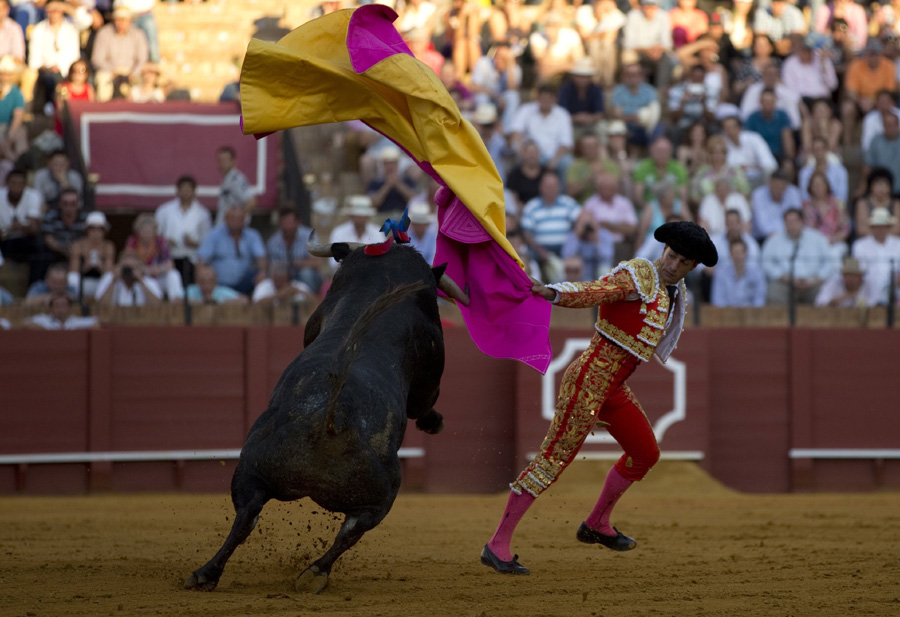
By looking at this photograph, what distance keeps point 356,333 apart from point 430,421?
90cm

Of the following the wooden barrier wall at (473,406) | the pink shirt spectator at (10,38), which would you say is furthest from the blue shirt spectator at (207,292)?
the pink shirt spectator at (10,38)

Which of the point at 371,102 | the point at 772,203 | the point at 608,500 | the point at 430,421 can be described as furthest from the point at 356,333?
the point at 772,203

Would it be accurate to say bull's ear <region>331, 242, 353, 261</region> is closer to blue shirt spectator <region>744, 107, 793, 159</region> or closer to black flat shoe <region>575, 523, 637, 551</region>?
black flat shoe <region>575, 523, 637, 551</region>

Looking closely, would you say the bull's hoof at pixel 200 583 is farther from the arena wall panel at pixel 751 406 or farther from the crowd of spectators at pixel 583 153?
the arena wall panel at pixel 751 406

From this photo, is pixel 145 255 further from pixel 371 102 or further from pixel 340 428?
pixel 340 428

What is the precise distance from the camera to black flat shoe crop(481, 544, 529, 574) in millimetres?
5125

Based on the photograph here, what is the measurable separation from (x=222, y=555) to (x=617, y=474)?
174cm

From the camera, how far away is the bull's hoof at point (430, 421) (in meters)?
5.29

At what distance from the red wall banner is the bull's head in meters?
4.73

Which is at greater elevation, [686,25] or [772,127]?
[686,25]

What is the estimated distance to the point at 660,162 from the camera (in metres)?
9.93

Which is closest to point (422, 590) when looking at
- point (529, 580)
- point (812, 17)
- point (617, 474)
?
point (529, 580)

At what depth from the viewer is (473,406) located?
8.78 metres

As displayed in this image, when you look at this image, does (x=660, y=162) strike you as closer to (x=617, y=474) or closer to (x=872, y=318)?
(x=872, y=318)
